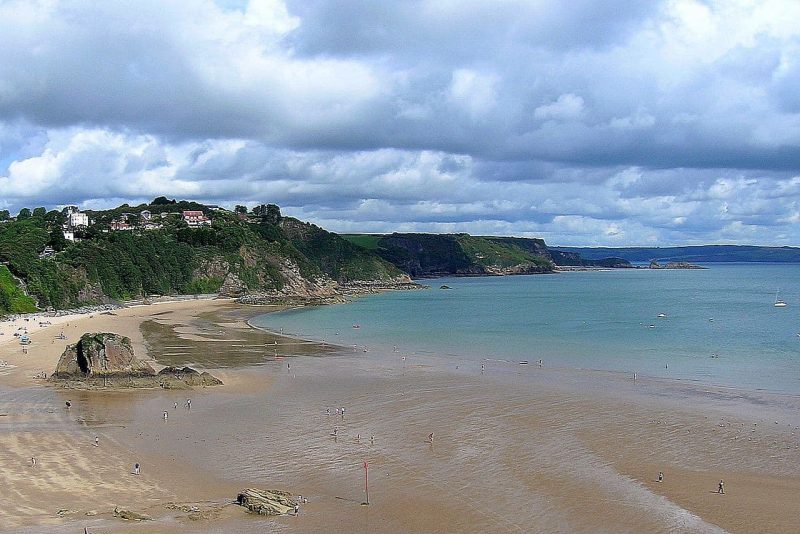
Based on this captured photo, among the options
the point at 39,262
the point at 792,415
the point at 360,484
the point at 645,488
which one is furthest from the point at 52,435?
the point at 39,262

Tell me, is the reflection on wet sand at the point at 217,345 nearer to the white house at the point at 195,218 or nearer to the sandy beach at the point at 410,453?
the sandy beach at the point at 410,453

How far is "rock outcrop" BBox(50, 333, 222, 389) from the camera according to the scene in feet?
132

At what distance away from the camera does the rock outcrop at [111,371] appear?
4031 cm

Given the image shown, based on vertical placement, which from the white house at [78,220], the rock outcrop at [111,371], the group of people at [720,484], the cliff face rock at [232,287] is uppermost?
the white house at [78,220]

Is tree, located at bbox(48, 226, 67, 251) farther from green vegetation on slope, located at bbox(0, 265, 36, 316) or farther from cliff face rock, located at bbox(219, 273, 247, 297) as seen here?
cliff face rock, located at bbox(219, 273, 247, 297)

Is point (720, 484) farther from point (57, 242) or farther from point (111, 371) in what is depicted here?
point (57, 242)

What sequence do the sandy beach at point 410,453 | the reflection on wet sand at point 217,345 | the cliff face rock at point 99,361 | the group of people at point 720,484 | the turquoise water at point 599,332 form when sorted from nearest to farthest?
the sandy beach at point 410,453
the group of people at point 720,484
the cliff face rock at point 99,361
the turquoise water at point 599,332
the reflection on wet sand at point 217,345

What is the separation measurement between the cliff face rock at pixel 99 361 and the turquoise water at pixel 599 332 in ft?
84.1

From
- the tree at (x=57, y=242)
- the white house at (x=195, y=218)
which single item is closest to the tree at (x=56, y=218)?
the white house at (x=195, y=218)

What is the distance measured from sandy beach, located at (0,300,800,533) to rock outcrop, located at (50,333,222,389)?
1.51 metres

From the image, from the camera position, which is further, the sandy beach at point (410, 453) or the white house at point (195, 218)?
the white house at point (195, 218)

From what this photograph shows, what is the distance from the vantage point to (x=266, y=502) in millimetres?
21312

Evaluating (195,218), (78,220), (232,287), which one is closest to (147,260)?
(232,287)

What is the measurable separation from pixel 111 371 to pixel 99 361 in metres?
0.95
